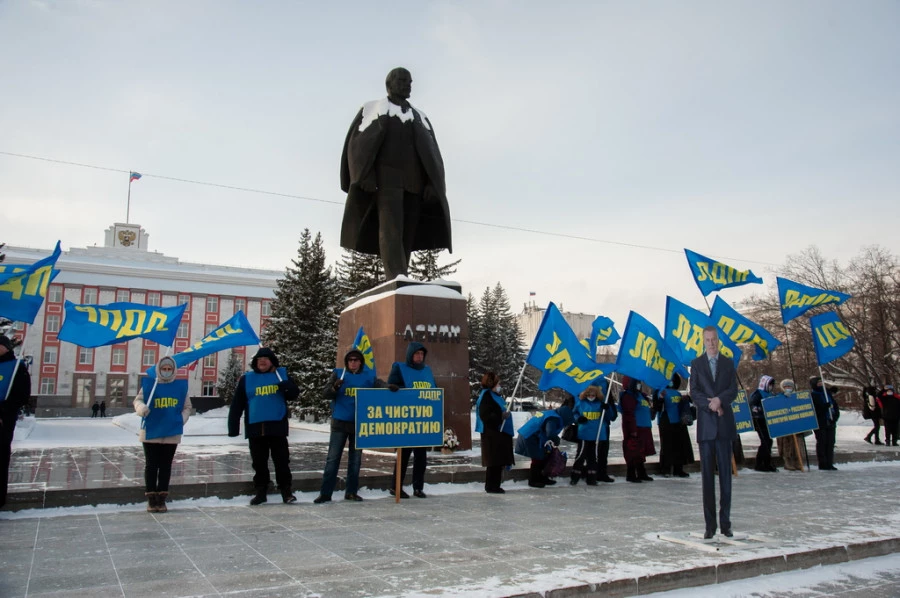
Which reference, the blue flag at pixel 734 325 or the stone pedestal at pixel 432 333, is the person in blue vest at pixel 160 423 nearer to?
the stone pedestal at pixel 432 333

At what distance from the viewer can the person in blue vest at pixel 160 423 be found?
6699mm

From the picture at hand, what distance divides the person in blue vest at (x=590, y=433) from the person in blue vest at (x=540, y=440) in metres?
0.28

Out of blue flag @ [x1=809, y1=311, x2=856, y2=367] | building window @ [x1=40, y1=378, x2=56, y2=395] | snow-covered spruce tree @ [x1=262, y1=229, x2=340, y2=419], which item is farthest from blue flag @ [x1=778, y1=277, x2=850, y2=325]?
building window @ [x1=40, y1=378, x2=56, y2=395]

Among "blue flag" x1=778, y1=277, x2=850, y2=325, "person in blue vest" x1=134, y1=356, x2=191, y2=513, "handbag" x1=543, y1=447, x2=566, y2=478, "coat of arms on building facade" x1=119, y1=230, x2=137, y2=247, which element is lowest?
"handbag" x1=543, y1=447, x2=566, y2=478

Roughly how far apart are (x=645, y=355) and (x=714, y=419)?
147 inches

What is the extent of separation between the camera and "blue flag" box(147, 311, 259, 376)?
7680 mm

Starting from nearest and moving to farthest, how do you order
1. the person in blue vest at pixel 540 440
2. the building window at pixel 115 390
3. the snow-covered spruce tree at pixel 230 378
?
the person in blue vest at pixel 540 440, the snow-covered spruce tree at pixel 230 378, the building window at pixel 115 390

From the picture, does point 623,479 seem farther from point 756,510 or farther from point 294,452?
point 294,452

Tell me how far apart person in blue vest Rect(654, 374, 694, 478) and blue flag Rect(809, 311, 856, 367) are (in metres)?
3.19

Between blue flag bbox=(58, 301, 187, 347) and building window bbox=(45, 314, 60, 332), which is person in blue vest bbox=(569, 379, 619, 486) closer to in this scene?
blue flag bbox=(58, 301, 187, 347)

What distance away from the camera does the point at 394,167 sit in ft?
39.0

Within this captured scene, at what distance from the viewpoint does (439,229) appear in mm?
12820

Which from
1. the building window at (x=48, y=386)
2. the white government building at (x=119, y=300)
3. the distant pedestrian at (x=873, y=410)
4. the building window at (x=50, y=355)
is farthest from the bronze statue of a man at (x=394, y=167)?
the building window at (x=50, y=355)

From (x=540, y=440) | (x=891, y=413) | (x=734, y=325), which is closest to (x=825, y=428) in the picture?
(x=734, y=325)
